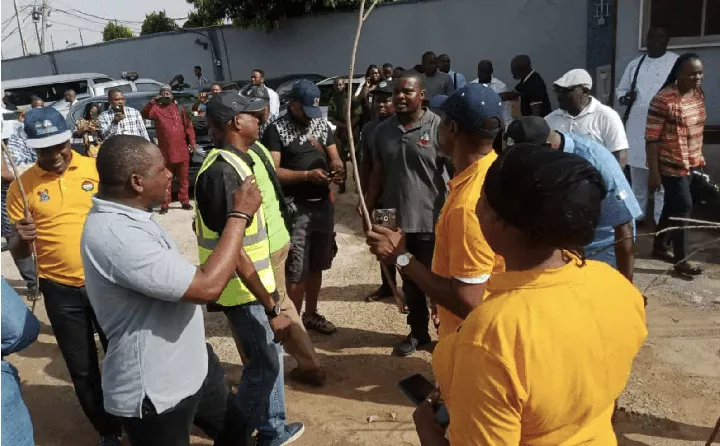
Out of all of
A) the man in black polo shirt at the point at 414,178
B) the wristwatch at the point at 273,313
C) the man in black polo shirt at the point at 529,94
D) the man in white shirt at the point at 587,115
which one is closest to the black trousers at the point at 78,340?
the wristwatch at the point at 273,313

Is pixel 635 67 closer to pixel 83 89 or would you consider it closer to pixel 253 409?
pixel 253 409

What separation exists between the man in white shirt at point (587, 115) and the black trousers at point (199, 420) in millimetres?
3169

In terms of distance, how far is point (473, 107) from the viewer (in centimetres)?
229

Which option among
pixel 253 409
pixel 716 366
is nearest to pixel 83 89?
pixel 253 409

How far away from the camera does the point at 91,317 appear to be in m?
3.41

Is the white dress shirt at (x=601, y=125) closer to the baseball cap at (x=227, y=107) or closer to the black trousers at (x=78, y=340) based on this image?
the baseball cap at (x=227, y=107)

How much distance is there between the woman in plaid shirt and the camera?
4965 mm

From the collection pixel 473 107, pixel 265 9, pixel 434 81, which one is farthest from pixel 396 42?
pixel 473 107

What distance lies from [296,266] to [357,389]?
1005mm


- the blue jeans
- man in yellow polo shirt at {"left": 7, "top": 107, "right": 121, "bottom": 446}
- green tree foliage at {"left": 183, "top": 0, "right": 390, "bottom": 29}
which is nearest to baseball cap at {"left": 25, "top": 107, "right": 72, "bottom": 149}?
man in yellow polo shirt at {"left": 7, "top": 107, "right": 121, "bottom": 446}

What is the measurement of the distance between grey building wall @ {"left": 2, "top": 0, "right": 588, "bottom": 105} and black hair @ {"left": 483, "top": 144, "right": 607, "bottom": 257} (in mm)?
13928

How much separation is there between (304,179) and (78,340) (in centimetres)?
184

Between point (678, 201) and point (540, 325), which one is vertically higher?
point (540, 325)

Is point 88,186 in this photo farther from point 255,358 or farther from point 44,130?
point 255,358
